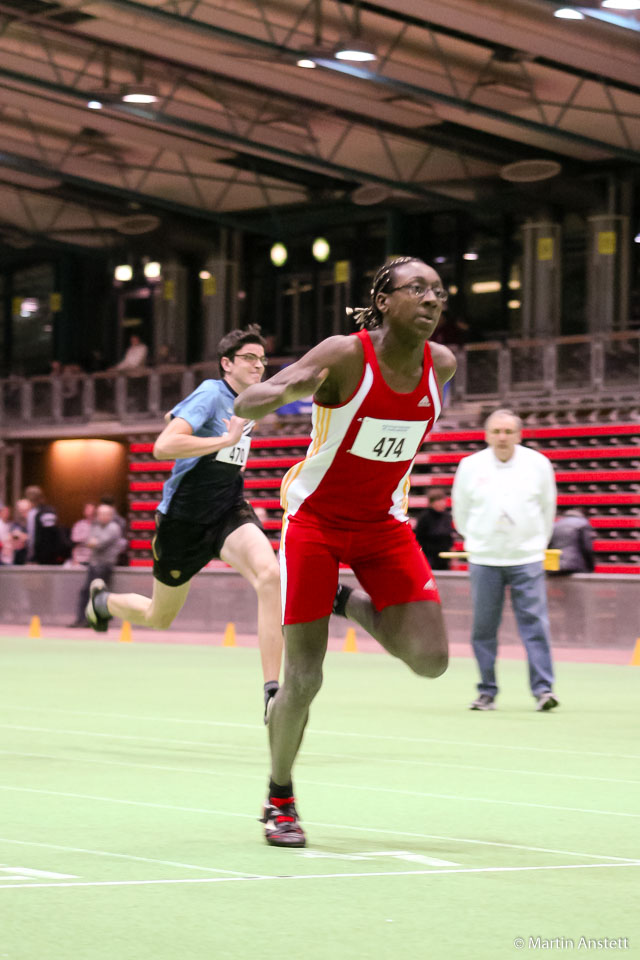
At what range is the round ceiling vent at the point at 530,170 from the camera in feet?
99.1

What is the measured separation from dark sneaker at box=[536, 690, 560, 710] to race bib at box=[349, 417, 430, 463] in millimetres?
5917

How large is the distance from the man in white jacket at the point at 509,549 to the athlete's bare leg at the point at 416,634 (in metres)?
5.49

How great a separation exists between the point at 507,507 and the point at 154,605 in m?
2.97

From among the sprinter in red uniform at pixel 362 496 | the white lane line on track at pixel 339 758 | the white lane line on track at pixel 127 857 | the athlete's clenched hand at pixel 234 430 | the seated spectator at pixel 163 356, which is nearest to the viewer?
the white lane line on track at pixel 127 857

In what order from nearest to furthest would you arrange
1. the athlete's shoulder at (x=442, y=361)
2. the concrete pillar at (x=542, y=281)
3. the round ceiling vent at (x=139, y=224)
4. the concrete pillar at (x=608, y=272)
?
the athlete's shoulder at (x=442, y=361) → the concrete pillar at (x=608, y=272) → the concrete pillar at (x=542, y=281) → the round ceiling vent at (x=139, y=224)

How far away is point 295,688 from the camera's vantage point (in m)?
6.17

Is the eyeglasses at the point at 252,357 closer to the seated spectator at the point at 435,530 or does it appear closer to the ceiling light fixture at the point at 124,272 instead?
the seated spectator at the point at 435,530

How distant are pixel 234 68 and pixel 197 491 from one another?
62.6 feet

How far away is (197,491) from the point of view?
9.82m

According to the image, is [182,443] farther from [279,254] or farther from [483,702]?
[279,254]

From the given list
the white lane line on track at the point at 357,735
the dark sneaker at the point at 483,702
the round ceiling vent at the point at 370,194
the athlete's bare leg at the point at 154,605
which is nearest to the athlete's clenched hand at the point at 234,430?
the athlete's bare leg at the point at 154,605

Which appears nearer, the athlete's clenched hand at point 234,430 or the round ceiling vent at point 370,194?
the athlete's clenched hand at point 234,430

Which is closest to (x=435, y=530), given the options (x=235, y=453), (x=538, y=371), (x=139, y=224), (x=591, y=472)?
(x=591, y=472)

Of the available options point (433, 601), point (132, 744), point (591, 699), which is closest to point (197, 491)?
point (132, 744)
